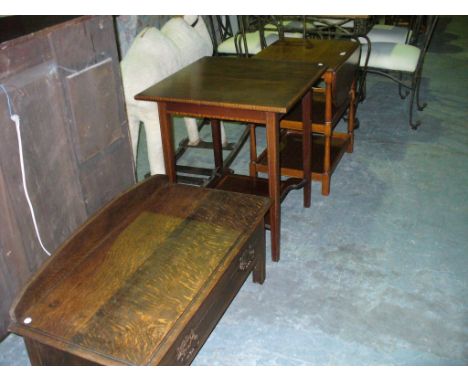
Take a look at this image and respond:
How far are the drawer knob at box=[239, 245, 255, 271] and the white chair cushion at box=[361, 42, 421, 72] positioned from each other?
2.01 meters

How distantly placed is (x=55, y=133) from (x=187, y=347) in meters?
0.84

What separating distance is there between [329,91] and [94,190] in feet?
3.86

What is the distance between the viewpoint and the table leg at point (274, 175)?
1866mm

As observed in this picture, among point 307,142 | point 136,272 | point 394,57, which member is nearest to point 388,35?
point 394,57

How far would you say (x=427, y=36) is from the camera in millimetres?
3197

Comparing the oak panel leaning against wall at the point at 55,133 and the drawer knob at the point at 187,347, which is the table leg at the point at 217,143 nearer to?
the oak panel leaning against wall at the point at 55,133

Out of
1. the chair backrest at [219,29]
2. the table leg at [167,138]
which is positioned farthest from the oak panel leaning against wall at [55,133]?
the chair backrest at [219,29]

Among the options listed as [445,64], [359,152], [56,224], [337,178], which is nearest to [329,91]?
[337,178]

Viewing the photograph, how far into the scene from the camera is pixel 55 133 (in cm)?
175

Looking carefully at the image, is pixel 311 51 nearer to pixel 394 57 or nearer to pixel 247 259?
pixel 394 57

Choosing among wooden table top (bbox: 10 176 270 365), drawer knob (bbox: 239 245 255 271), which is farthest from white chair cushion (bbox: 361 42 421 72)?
drawer knob (bbox: 239 245 255 271)

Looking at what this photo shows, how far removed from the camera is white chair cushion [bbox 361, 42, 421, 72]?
330 centimetres

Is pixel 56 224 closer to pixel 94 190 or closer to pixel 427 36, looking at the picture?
pixel 94 190

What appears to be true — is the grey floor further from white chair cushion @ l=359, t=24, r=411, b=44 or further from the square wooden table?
white chair cushion @ l=359, t=24, r=411, b=44
